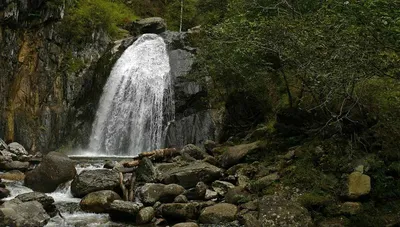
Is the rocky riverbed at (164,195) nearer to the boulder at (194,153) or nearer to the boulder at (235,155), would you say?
the boulder at (235,155)

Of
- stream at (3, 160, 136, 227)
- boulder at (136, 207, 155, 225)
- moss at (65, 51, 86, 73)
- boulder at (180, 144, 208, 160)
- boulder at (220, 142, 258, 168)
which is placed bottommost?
stream at (3, 160, 136, 227)

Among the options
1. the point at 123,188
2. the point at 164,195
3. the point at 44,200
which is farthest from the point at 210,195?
the point at 44,200

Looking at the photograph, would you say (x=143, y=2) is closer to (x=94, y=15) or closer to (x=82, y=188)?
(x=94, y=15)

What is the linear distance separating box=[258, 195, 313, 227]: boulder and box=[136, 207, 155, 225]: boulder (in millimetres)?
2600

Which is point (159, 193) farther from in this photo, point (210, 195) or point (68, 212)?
point (68, 212)

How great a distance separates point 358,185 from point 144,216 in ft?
16.4

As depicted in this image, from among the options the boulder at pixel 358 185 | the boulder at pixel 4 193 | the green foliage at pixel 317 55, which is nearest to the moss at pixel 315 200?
the boulder at pixel 358 185

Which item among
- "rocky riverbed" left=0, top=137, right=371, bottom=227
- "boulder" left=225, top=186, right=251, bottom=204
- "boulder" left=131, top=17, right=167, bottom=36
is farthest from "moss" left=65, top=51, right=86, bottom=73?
"boulder" left=225, top=186, right=251, bottom=204

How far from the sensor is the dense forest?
26.3 feet

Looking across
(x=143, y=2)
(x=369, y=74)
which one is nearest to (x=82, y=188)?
(x=369, y=74)

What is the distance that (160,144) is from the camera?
20125 mm

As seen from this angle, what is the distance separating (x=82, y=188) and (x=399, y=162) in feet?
27.1

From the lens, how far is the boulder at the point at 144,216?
957 cm

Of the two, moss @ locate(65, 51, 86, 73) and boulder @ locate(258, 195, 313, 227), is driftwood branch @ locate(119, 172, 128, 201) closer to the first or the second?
boulder @ locate(258, 195, 313, 227)
